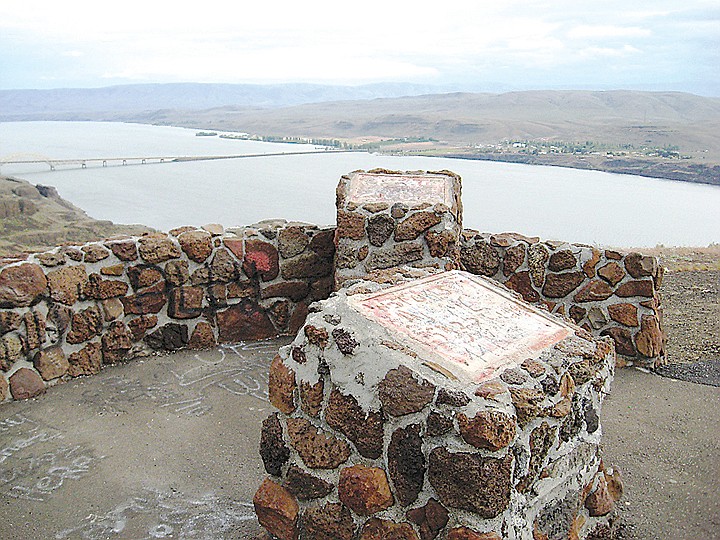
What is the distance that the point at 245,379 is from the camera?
4.93m

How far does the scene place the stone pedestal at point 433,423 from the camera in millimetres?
2244

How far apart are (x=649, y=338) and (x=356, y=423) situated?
3891 mm

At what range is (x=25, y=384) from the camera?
4543 mm

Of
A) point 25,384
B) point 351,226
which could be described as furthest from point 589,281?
point 25,384

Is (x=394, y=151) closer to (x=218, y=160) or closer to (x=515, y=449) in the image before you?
(x=218, y=160)

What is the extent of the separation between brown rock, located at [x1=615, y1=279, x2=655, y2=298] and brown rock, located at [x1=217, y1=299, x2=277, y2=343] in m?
3.17

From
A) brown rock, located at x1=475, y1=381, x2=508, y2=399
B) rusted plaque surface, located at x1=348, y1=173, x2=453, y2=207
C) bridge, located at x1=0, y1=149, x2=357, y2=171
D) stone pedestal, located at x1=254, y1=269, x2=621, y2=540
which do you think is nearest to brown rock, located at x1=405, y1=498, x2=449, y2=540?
stone pedestal, located at x1=254, y1=269, x2=621, y2=540

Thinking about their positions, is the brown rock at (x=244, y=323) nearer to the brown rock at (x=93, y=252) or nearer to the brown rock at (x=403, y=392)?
the brown rock at (x=93, y=252)

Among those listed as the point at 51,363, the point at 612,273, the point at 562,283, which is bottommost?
the point at 51,363

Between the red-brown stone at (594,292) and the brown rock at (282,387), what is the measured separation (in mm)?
3616

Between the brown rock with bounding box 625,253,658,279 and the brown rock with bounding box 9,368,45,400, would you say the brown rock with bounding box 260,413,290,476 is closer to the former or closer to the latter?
the brown rock with bounding box 9,368,45,400

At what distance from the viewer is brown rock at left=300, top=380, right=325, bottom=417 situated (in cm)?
262

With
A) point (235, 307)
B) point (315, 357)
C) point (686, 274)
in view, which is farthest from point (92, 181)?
point (315, 357)

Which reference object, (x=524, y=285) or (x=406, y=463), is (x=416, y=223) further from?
(x=406, y=463)
